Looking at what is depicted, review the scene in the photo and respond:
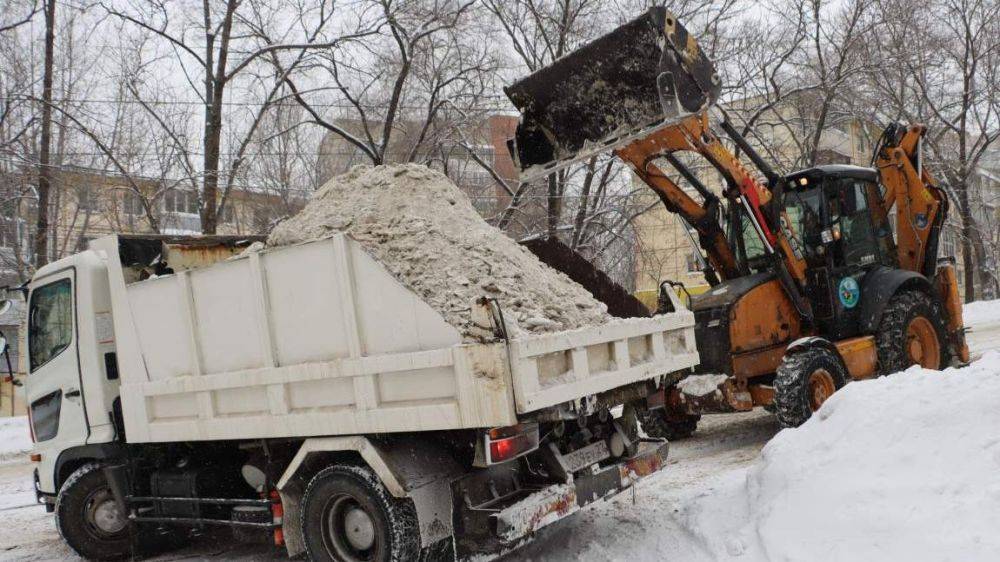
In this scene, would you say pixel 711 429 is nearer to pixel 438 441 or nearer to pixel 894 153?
pixel 894 153

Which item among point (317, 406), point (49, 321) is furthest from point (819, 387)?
point (49, 321)

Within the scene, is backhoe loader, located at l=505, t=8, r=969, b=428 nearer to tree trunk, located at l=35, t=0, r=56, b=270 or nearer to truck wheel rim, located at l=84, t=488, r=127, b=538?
truck wheel rim, located at l=84, t=488, r=127, b=538

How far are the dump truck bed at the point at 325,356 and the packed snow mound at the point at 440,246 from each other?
214mm

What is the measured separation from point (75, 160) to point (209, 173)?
651 centimetres

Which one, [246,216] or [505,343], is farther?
[246,216]

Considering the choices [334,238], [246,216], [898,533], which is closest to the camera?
[898,533]

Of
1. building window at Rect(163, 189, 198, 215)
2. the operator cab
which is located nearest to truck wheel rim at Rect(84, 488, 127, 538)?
the operator cab

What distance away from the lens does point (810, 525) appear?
435cm

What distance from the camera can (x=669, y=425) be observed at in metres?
8.99

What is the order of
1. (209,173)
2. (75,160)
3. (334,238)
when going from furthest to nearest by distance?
(75,160) → (209,173) → (334,238)

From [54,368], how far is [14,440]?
999cm

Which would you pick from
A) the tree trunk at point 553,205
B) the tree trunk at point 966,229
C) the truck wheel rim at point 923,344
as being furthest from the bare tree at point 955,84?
the truck wheel rim at point 923,344

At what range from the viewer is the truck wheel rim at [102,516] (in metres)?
6.48

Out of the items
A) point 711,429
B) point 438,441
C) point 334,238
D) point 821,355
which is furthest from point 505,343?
point 711,429
